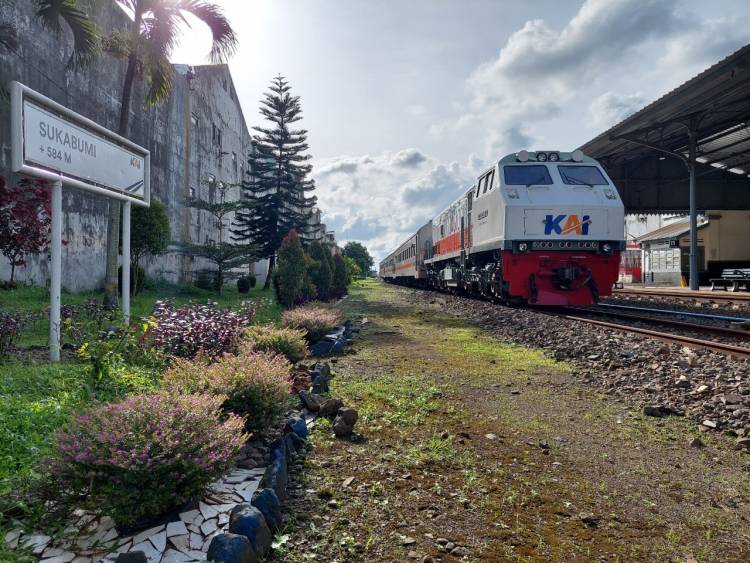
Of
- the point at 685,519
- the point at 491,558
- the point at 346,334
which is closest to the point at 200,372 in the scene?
the point at 491,558

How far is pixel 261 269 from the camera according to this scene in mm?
38656

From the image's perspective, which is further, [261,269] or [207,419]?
[261,269]

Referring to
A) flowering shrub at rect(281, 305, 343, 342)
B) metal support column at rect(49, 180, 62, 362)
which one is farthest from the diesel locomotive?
metal support column at rect(49, 180, 62, 362)

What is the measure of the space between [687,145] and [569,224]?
16776 mm

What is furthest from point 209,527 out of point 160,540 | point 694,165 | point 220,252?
point 694,165

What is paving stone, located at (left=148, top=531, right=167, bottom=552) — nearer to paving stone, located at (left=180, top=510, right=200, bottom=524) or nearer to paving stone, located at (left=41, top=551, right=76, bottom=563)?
paving stone, located at (left=180, top=510, right=200, bottom=524)

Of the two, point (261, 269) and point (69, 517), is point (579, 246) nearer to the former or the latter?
point (69, 517)

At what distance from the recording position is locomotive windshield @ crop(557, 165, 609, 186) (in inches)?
462

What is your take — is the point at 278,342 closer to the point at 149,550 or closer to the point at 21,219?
the point at 149,550

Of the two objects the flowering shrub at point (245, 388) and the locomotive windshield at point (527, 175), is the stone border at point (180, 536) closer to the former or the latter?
the flowering shrub at point (245, 388)

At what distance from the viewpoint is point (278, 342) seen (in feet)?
21.5

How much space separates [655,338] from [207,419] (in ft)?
24.5

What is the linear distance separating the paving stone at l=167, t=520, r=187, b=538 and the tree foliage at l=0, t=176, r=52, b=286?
10960mm

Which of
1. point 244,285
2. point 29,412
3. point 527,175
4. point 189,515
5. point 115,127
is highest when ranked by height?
point 115,127
